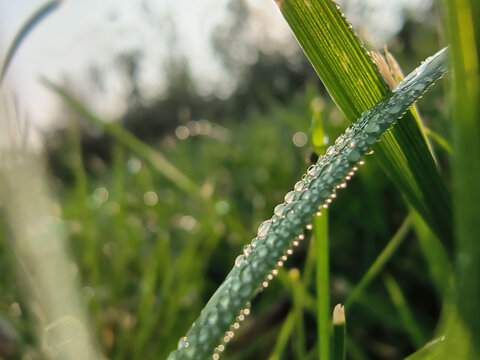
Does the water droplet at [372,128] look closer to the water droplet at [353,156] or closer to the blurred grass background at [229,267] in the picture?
the water droplet at [353,156]

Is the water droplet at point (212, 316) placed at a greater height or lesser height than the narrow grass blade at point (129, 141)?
lesser

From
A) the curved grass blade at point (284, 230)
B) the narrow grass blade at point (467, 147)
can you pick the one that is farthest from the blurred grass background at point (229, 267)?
the narrow grass blade at point (467, 147)

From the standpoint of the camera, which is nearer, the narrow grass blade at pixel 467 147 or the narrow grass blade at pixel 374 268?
the narrow grass blade at pixel 467 147

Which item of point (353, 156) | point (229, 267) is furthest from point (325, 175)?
point (229, 267)

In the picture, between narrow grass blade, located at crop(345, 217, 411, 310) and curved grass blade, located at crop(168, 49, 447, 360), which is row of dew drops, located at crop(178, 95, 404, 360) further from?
narrow grass blade, located at crop(345, 217, 411, 310)

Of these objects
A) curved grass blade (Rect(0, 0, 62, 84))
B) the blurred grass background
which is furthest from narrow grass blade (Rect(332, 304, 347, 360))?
curved grass blade (Rect(0, 0, 62, 84))

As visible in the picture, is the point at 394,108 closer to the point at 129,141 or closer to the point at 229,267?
the point at 129,141

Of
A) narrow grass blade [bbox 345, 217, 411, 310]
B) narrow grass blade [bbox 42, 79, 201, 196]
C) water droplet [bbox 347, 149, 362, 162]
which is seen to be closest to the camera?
water droplet [bbox 347, 149, 362, 162]
